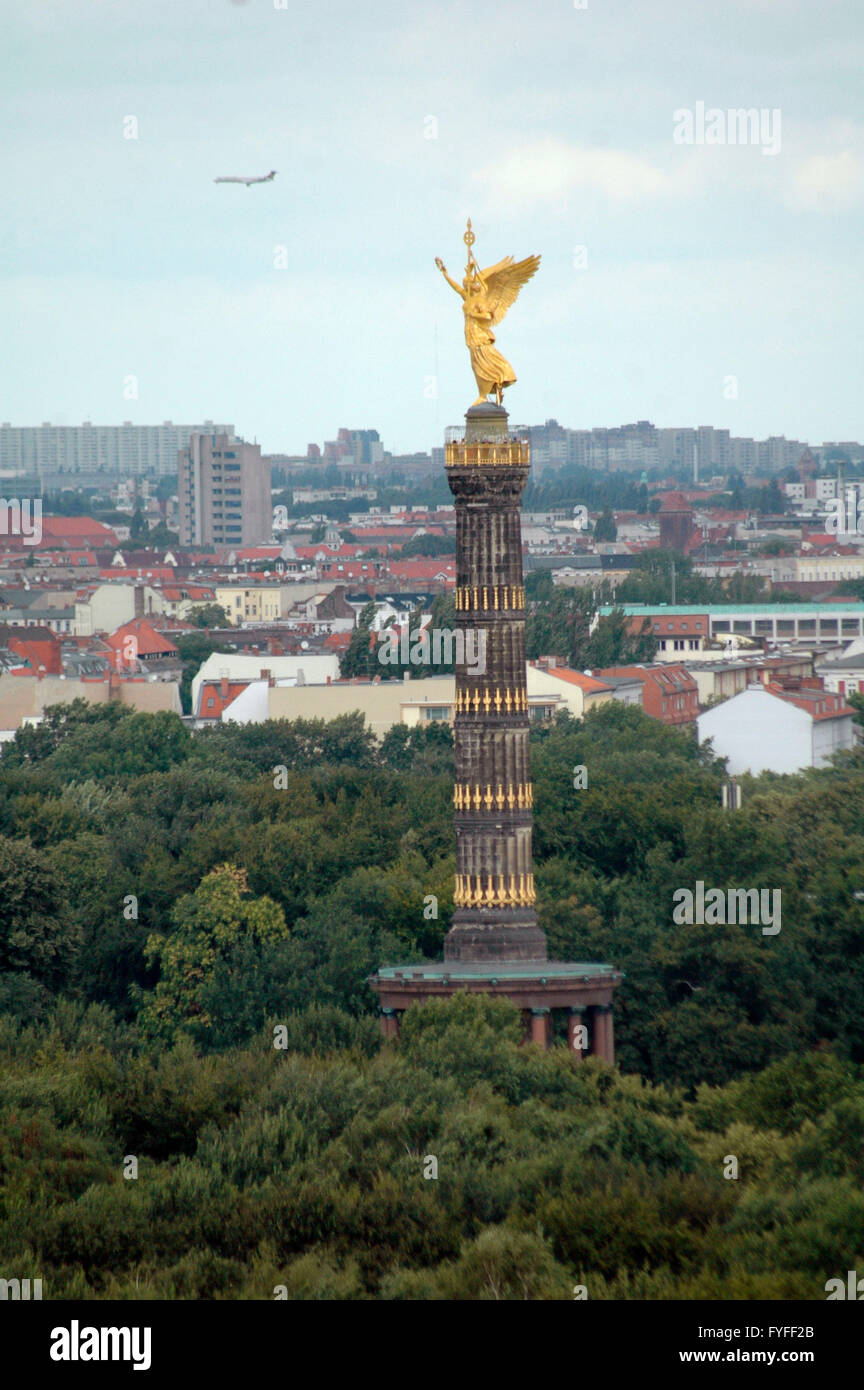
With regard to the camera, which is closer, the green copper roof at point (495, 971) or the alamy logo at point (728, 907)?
the green copper roof at point (495, 971)

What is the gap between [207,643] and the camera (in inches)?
6309

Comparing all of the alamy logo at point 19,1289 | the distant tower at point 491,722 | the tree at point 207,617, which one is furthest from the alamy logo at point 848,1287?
the tree at point 207,617

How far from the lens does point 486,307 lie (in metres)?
51.2

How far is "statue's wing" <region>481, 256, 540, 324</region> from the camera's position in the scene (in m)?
51.2

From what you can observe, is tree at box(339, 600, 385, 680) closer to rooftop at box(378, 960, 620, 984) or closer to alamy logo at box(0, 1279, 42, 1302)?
rooftop at box(378, 960, 620, 984)

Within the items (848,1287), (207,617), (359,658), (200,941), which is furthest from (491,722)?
(207,617)

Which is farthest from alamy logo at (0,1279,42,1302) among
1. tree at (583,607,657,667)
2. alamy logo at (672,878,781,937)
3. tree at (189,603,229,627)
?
tree at (189,603,229,627)

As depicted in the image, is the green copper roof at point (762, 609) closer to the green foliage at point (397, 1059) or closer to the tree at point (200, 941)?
the green foliage at point (397, 1059)

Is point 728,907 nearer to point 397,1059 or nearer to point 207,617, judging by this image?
point 397,1059

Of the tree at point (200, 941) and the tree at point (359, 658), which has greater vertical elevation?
the tree at point (359, 658)

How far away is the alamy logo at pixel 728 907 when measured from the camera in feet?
182

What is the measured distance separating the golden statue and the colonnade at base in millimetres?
9322
